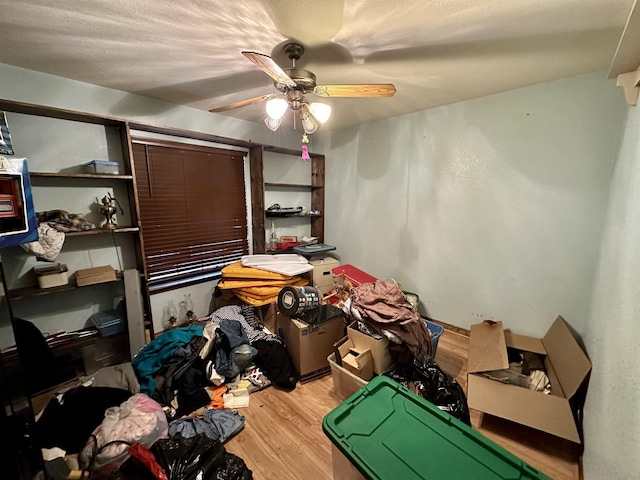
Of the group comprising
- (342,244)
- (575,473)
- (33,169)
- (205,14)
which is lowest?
(575,473)

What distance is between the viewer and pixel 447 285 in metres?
2.72

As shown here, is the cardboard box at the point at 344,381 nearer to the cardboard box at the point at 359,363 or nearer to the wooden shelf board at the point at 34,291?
the cardboard box at the point at 359,363

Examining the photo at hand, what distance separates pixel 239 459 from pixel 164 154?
2.61 metres

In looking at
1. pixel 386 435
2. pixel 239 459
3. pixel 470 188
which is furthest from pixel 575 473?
pixel 470 188

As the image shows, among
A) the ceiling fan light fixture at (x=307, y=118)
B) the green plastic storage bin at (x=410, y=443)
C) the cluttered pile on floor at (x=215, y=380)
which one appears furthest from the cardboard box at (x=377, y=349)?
the ceiling fan light fixture at (x=307, y=118)

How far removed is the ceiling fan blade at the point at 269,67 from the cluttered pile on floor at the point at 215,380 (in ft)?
4.91

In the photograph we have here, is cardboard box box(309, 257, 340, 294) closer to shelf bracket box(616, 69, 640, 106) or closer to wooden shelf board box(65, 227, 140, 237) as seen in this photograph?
wooden shelf board box(65, 227, 140, 237)

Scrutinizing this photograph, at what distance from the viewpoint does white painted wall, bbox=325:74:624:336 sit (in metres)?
1.95

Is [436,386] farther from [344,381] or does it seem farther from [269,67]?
[269,67]

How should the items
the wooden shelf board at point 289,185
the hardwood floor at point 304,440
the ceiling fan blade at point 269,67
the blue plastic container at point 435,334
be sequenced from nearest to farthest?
the ceiling fan blade at point 269,67
the hardwood floor at point 304,440
the blue plastic container at point 435,334
the wooden shelf board at point 289,185

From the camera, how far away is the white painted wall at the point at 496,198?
195 centimetres

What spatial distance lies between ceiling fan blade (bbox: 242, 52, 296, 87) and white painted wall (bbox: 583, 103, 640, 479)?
5.91 feet

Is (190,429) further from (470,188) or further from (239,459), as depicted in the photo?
(470,188)

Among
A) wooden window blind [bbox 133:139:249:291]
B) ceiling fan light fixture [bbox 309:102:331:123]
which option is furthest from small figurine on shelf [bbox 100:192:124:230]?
ceiling fan light fixture [bbox 309:102:331:123]
